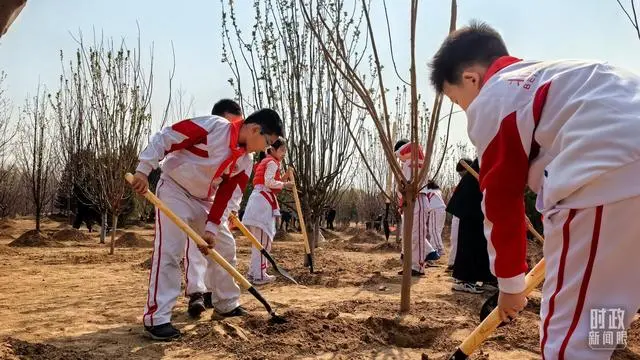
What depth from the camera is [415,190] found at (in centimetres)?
384

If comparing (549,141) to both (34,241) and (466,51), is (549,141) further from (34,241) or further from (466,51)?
(34,241)

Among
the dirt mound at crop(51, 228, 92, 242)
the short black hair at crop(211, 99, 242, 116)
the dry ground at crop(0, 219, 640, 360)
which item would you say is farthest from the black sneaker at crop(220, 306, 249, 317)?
the dirt mound at crop(51, 228, 92, 242)

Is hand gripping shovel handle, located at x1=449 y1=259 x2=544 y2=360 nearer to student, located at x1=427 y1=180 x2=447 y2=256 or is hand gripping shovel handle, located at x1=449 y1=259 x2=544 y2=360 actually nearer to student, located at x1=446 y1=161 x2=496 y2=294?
student, located at x1=446 y1=161 x2=496 y2=294

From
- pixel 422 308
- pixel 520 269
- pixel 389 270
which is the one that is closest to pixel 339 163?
pixel 389 270

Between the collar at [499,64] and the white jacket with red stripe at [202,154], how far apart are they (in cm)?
233

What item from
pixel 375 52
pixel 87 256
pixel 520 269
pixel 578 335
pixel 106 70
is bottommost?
pixel 87 256

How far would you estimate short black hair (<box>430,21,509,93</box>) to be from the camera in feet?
6.25

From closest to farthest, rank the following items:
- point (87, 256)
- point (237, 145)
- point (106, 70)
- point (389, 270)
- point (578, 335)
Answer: point (578, 335), point (237, 145), point (389, 270), point (87, 256), point (106, 70)

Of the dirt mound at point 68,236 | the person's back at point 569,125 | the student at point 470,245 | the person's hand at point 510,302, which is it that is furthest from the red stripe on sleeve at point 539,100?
the dirt mound at point 68,236

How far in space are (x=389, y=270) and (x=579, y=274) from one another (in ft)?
20.8

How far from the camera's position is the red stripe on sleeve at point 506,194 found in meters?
1.62

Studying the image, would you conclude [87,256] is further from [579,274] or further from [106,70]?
[579,274]

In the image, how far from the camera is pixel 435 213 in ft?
28.5

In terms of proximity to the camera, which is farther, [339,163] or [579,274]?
[339,163]
